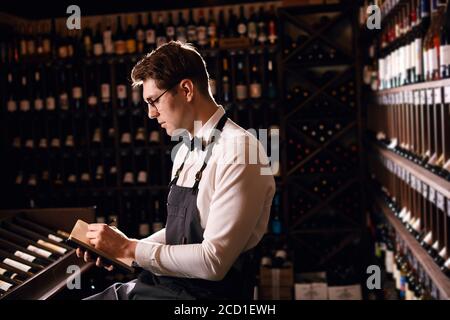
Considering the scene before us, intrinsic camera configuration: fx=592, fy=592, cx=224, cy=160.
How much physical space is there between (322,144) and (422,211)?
81.7 inches

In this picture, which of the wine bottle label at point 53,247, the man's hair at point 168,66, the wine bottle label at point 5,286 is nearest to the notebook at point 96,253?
the man's hair at point 168,66

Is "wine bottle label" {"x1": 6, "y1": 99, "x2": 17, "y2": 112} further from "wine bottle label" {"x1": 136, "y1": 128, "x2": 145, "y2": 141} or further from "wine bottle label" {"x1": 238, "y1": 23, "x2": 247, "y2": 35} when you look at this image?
"wine bottle label" {"x1": 238, "y1": 23, "x2": 247, "y2": 35}

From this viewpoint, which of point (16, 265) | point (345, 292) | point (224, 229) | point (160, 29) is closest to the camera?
point (224, 229)

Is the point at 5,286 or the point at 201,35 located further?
the point at 201,35

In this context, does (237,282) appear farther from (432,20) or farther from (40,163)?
(40,163)

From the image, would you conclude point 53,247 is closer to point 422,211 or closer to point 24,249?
point 24,249

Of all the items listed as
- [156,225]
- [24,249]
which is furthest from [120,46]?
[24,249]

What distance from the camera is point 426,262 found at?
9.36 ft

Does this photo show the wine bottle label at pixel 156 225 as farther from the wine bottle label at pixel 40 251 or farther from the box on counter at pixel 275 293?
the wine bottle label at pixel 40 251

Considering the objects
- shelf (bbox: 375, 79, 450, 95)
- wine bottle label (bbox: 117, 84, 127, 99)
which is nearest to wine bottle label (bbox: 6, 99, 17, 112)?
wine bottle label (bbox: 117, 84, 127, 99)

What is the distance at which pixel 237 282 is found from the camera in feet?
6.26

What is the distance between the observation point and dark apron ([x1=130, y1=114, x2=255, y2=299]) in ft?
6.18

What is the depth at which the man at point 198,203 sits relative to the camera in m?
1.77

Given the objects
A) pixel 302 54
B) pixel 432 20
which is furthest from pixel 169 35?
pixel 432 20
